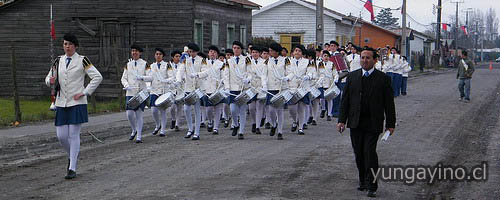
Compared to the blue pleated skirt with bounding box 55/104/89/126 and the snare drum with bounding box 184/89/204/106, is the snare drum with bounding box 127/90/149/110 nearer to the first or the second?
the snare drum with bounding box 184/89/204/106

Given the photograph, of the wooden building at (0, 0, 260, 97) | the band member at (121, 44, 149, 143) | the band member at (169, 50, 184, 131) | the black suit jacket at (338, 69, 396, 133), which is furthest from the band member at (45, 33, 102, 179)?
the wooden building at (0, 0, 260, 97)

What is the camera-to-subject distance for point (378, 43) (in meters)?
67.9

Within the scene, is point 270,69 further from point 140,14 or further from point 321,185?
point 140,14

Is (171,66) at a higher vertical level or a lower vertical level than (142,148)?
higher

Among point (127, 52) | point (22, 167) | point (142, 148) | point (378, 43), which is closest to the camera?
point (22, 167)

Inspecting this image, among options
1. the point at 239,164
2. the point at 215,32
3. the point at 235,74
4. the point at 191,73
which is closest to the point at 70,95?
the point at 239,164

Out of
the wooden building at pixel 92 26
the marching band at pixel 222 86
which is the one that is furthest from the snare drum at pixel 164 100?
the wooden building at pixel 92 26

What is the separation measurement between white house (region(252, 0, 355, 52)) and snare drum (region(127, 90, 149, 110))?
37.7 m

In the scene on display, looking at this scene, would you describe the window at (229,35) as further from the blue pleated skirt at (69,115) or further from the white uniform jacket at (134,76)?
the blue pleated skirt at (69,115)

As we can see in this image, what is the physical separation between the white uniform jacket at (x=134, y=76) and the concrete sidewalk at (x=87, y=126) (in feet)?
7.02

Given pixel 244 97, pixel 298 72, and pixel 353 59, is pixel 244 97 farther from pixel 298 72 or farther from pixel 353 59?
Result: pixel 353 59

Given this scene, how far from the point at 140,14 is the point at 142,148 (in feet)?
61.8

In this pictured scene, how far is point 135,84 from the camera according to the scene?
47.1 ft

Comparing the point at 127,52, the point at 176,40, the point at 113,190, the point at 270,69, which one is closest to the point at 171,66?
the point at 270,69
